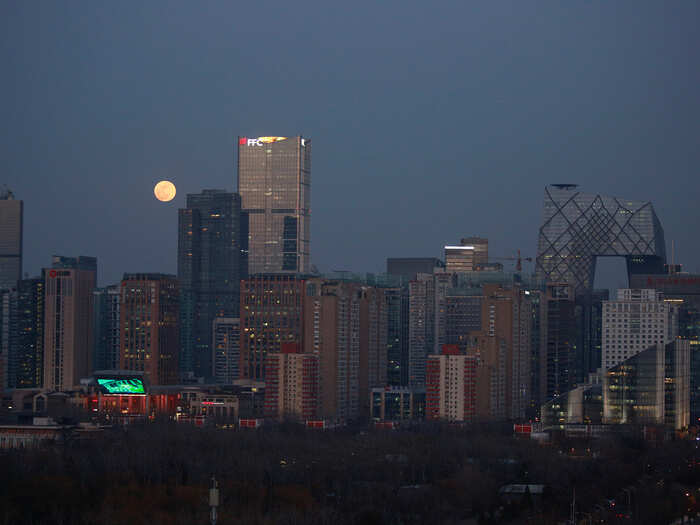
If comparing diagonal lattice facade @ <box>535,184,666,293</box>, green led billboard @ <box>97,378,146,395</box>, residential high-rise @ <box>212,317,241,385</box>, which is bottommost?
green led billboard @ <box>97,378,146,395</box>

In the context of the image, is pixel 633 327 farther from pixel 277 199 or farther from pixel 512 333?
pixel 277 199

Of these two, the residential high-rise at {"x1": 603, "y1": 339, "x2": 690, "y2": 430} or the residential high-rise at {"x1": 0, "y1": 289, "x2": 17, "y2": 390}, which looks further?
the residential high-rise at {"x1": 0, "y1": 289, "x2": 17, "y2": 390}

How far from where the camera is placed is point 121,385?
63969mm

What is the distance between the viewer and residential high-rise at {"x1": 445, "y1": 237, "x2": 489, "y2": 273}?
99.5m

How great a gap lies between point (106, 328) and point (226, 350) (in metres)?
6.69

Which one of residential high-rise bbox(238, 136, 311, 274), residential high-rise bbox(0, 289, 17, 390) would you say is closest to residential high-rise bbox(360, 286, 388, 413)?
residential high-rise bbox(0, 289, 17, 390)

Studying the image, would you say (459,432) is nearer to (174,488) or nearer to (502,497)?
(502,497)

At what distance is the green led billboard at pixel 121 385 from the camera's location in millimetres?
63906

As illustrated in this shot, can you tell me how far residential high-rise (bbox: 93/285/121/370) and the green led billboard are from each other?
51.2 ft

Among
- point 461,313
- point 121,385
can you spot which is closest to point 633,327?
point 461,313

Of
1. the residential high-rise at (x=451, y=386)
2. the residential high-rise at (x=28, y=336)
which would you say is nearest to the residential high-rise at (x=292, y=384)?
the residential high-rise at (x=451, y=386)

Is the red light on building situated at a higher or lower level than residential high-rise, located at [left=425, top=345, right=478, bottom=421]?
higher

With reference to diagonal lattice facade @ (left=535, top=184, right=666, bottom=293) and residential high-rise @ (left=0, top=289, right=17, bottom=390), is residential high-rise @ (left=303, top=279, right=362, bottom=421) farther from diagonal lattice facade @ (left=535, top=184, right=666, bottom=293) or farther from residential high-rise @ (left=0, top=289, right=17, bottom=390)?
diagonal lattice facade @ (left=535, top=184, right=666, bottom=293)

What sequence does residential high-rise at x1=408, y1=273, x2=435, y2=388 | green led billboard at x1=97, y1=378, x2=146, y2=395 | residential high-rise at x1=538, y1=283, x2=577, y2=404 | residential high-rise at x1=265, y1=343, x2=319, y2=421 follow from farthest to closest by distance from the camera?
1. residential high-rise at x1=408, y1=273, x2=435, y2=388
2. residential high-rise at x1=538, y1=283, x2=577, y2=404
3. green led billboard at x1=97, y1=378, x2=146, y2=395
4. residential high-rise at x1=265, y1=343, x2=319, y2=421
